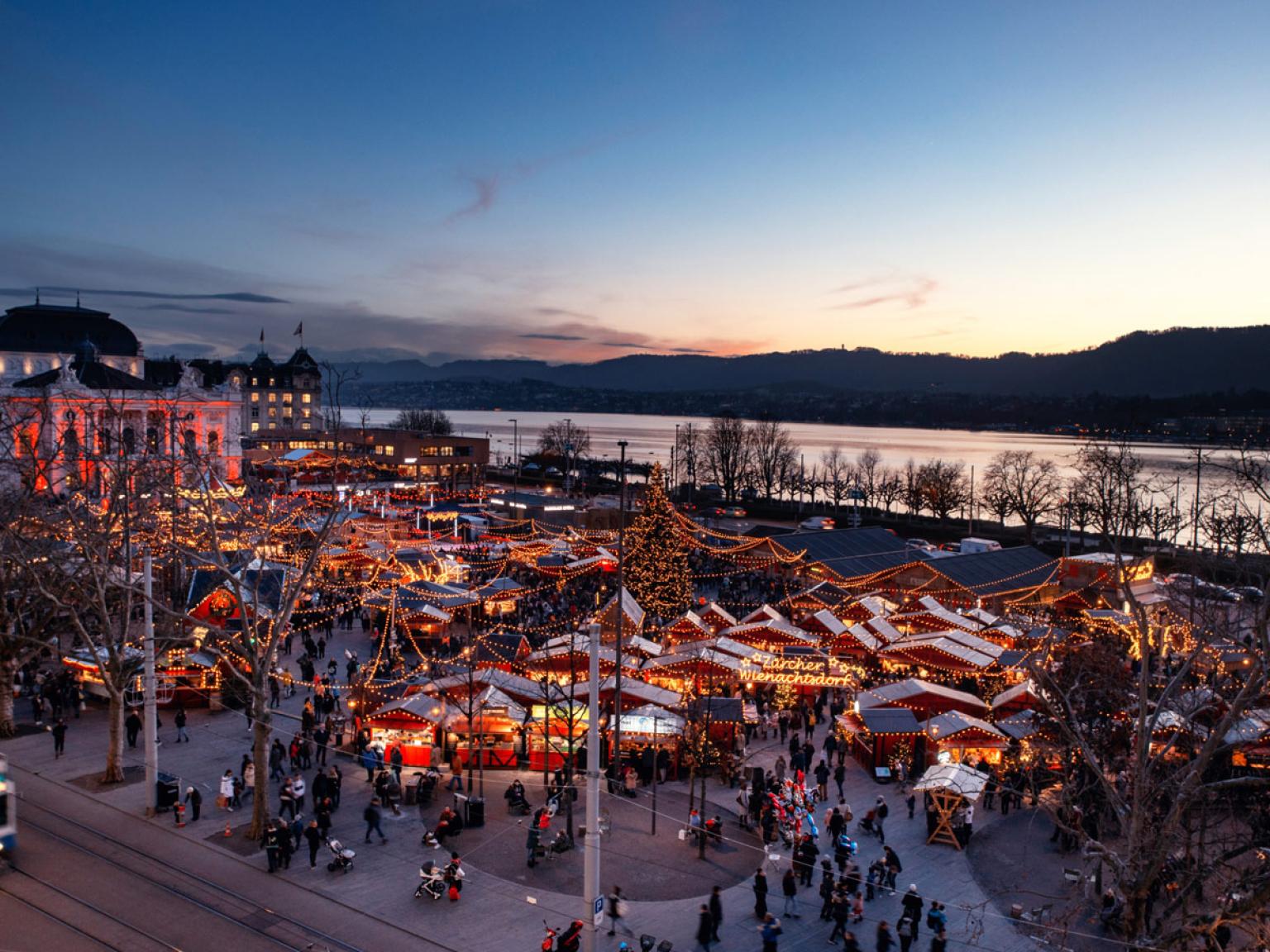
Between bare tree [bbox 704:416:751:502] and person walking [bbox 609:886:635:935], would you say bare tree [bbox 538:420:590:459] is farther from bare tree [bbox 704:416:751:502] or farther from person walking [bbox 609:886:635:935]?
person walking [bbox 609:886:635:935]

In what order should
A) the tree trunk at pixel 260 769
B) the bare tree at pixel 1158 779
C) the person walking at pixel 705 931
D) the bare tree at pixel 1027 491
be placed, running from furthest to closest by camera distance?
the bare tree at pixel 1027 491 → the tree trunk at pixel 260 769 → the person walking at pixel 705 931 → the bare tree at pixel 1158 779

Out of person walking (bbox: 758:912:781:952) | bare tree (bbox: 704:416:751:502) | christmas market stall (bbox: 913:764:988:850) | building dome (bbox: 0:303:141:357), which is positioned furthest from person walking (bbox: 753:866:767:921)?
building dome (bbox: 0:303:141:357)

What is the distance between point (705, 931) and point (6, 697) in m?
16.5

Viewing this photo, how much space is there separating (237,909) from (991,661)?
18.0 meters

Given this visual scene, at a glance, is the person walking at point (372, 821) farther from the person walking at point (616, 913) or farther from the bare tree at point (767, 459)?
the bare tree at point (767, 459)

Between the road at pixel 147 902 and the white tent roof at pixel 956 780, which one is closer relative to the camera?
the road at pixel 147 902

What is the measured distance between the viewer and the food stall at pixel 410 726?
17469 millimetres

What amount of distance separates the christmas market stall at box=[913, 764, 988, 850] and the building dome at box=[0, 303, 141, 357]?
80.8m

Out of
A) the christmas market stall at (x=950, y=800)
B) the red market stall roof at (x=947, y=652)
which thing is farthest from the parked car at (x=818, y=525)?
the christmas market stall at (x=950, y=800)

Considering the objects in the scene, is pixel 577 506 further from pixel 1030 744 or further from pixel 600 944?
pixel 600 944

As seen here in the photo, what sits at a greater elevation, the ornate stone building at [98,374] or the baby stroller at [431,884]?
the ornate stone building at [98,374]

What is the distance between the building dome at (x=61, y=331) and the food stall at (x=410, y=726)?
7228 cm

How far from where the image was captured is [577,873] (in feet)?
44.3

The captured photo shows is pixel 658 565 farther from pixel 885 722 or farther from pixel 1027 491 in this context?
pixel 1027 491
